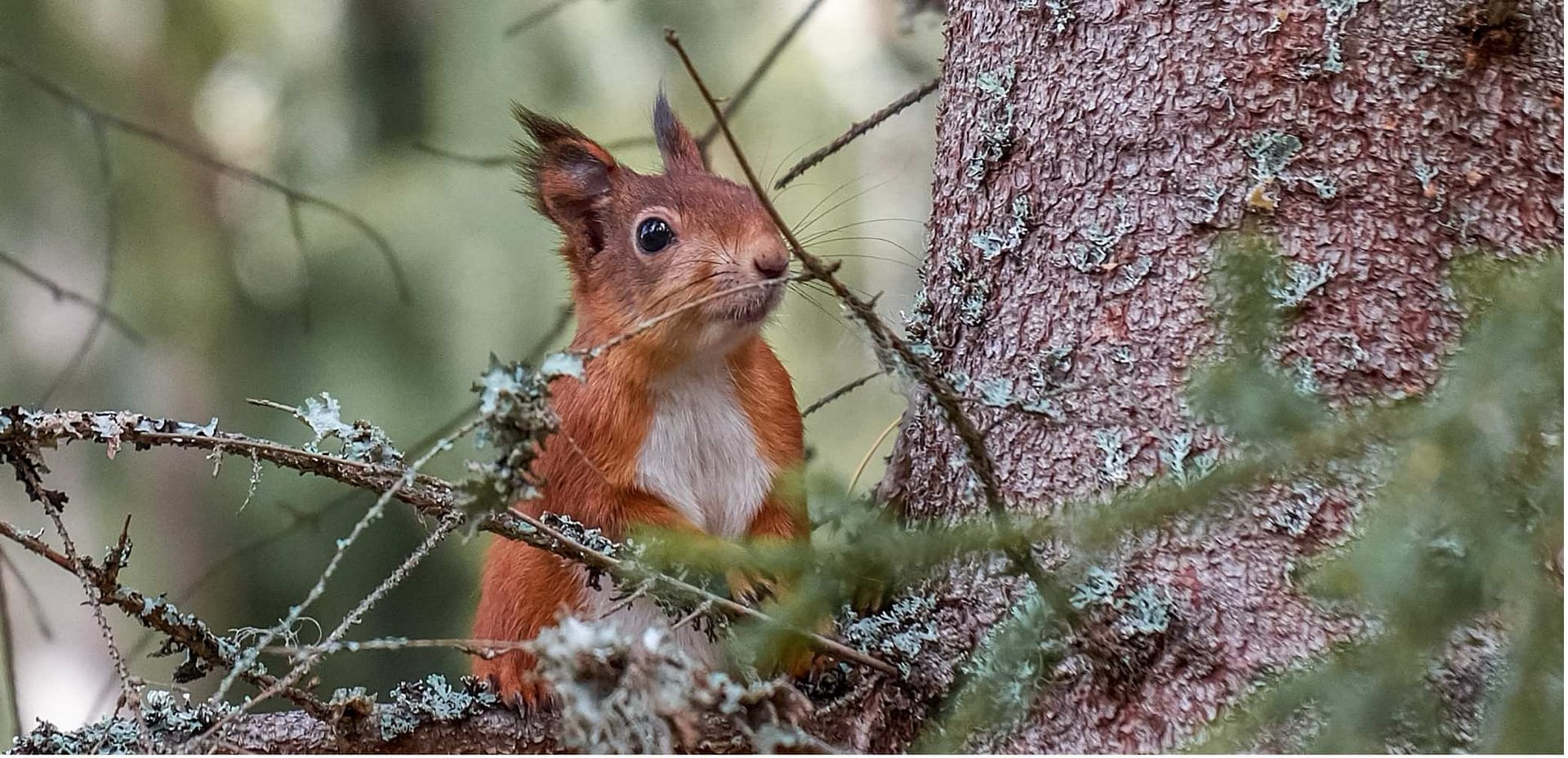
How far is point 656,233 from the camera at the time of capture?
198 centimetres

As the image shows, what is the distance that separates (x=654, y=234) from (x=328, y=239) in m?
1.38

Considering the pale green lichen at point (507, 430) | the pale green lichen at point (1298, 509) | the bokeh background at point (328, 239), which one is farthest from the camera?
the bokeh background at point (328, 239)

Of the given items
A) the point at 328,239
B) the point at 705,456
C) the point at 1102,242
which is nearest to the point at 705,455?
the point at 705,456

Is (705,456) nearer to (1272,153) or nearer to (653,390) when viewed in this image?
(653,390)

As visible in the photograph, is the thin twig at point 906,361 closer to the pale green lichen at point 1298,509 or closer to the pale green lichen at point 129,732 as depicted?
the pale green lichen at point 1298,509

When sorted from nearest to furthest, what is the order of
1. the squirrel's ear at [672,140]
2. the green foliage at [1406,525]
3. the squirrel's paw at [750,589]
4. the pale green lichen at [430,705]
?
the green foliage at [1406,525]
the pale green lichen at [430,705]
the squirrel's paw at [750,589]
the squirrel's ear at [672,140]

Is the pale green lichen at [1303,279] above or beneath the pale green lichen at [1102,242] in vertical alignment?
beneath

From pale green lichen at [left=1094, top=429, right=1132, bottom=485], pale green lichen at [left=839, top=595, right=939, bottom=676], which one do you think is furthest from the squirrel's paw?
pale green lichen at [left=1094, top=429, right=1132, bottom=485]

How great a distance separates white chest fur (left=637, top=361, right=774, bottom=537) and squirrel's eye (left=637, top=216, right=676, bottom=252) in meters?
0.19

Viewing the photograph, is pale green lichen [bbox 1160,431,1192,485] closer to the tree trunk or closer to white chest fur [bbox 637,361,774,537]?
the tree trunk

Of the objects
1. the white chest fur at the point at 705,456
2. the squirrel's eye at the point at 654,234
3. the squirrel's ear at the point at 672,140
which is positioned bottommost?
the white chest fur at the point at 705,456

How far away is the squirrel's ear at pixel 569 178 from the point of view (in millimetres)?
2012

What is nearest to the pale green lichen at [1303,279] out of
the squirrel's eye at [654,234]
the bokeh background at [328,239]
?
the squirrel's eye at [654,234]

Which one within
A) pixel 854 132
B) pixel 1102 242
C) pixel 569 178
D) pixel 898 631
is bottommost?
pixel 898 631
